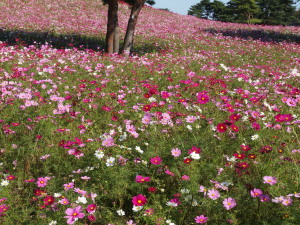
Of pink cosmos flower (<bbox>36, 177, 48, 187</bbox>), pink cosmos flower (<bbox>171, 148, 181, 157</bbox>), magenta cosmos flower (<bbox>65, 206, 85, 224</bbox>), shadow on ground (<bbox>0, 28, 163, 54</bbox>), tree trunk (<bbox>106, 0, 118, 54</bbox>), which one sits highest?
tree trunk (<bbox>106, 0, 118, 54</bbox>)

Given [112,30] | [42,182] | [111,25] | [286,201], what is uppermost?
[111,25]

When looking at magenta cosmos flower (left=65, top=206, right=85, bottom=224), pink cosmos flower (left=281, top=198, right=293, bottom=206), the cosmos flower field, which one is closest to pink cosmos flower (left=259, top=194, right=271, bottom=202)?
the cosmos flower field

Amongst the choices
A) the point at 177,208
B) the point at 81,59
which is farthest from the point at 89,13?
the point at 177,208

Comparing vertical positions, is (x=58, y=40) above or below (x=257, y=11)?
below

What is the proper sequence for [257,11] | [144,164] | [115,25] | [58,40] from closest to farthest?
1. [144,164]
2. [115,25]
3. [58,40]
4. [257,11]

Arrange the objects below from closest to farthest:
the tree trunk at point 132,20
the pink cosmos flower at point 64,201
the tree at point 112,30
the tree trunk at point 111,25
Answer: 1. the pink cosmos flower at point 64,201
2. the tree trunk at point 132,20
3. the tree trunk at point 111,25
4. the tree at point 112,30

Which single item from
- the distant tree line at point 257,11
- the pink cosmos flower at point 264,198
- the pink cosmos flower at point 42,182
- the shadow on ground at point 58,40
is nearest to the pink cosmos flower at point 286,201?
the pink cosmos flower at point 264,198

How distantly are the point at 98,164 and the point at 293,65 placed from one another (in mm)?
10968

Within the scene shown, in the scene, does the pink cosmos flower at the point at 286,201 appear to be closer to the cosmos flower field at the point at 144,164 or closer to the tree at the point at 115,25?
the cosmos flower field at the point at 144,164

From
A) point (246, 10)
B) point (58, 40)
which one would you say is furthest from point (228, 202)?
point (246, 10)

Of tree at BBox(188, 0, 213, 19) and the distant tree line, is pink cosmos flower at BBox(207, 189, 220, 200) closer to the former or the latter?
the distant tree line

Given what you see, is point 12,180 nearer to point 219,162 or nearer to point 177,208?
point 177,208

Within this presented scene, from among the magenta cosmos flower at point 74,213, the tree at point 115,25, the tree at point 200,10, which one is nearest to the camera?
the magenta cosmos flower at point 74,213

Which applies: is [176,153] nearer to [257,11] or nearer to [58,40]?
[58,40]
